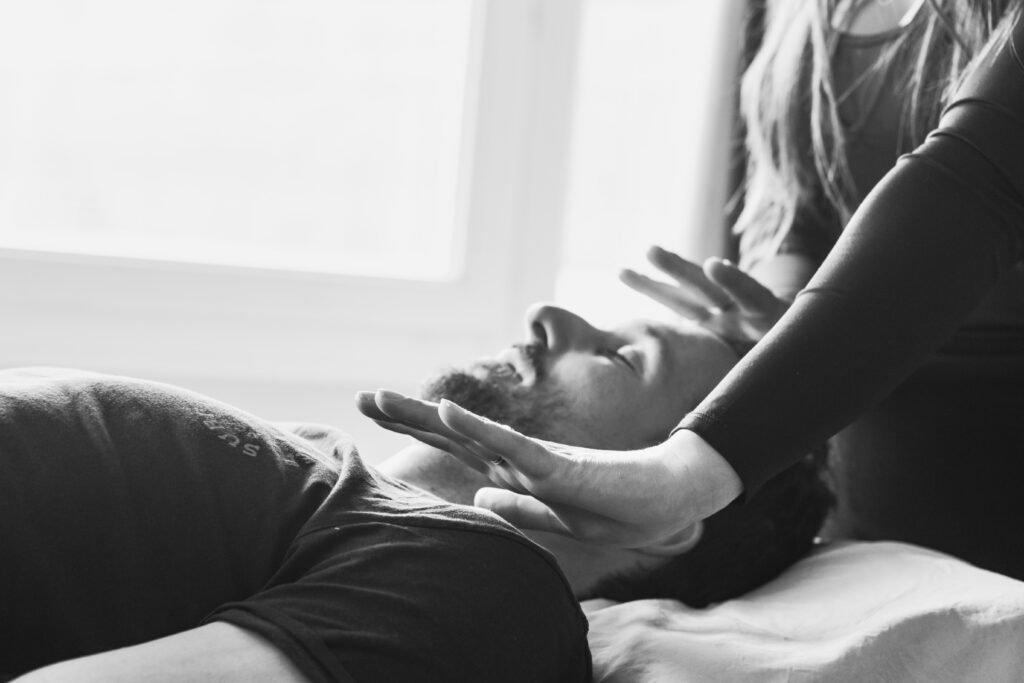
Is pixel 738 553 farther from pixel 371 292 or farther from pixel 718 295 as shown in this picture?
pixel 371 292

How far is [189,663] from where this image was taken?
688 millimetres

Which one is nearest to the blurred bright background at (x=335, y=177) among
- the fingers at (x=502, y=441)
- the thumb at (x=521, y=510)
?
the thumb at (x=521, y=510)

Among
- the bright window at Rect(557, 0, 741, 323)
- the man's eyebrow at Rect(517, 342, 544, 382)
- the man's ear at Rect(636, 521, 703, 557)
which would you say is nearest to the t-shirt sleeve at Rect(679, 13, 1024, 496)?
the man's ear at Rect(636, 521, 703, 557)

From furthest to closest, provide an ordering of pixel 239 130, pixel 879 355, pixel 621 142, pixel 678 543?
1. pixel 621 142
2. pixel 239 130
3. pixel 678 543
4. pixel 879 355

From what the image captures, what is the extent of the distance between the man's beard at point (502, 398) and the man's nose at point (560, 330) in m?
0.07

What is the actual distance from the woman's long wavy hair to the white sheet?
0.59 m

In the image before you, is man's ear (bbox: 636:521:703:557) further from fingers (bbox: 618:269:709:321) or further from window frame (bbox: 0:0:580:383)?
window frame (bbox: 0:0:580:383)

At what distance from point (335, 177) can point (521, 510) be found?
136 cm

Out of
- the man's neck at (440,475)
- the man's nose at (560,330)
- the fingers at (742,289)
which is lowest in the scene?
the man's neck at (440,475)

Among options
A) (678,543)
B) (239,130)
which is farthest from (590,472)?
(239,130)

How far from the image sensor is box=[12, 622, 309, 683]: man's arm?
0.67 metres

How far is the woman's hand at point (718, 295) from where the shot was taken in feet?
4.24

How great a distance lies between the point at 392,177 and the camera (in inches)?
87.4

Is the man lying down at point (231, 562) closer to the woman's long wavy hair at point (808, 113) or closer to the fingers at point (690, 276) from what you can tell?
the fingers at point (690, 276)
